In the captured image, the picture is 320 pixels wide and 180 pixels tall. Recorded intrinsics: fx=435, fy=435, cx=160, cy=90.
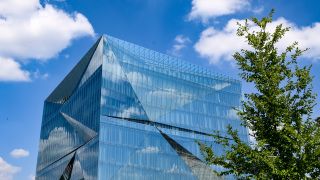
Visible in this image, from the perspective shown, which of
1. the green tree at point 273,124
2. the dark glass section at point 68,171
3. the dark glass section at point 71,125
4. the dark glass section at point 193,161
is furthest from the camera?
the dark glass section at point 68,171

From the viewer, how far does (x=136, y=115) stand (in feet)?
221

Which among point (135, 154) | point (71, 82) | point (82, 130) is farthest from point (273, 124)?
point (71, 82)

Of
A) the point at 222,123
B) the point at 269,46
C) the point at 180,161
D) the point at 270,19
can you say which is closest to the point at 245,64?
the point at 269,46

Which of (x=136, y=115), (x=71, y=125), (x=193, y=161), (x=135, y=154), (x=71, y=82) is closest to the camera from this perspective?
(x=135, y=154)

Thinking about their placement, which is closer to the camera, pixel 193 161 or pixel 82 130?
pixel 193 161

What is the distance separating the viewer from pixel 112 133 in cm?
6359

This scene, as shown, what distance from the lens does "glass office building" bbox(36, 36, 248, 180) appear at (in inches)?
2520

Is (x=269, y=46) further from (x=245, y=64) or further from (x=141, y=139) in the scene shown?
(x=141, y=139)

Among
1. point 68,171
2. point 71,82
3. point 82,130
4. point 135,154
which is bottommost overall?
point 68,171

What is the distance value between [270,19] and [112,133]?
44270 mm

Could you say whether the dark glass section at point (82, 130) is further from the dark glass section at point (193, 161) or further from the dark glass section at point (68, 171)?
the dark glass section at point (193, 161)

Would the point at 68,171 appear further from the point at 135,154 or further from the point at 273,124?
the point at 273,124

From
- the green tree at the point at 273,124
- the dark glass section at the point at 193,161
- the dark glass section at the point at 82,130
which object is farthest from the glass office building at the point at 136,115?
the green tree at the point at 273,124

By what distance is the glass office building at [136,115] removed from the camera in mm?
64000
